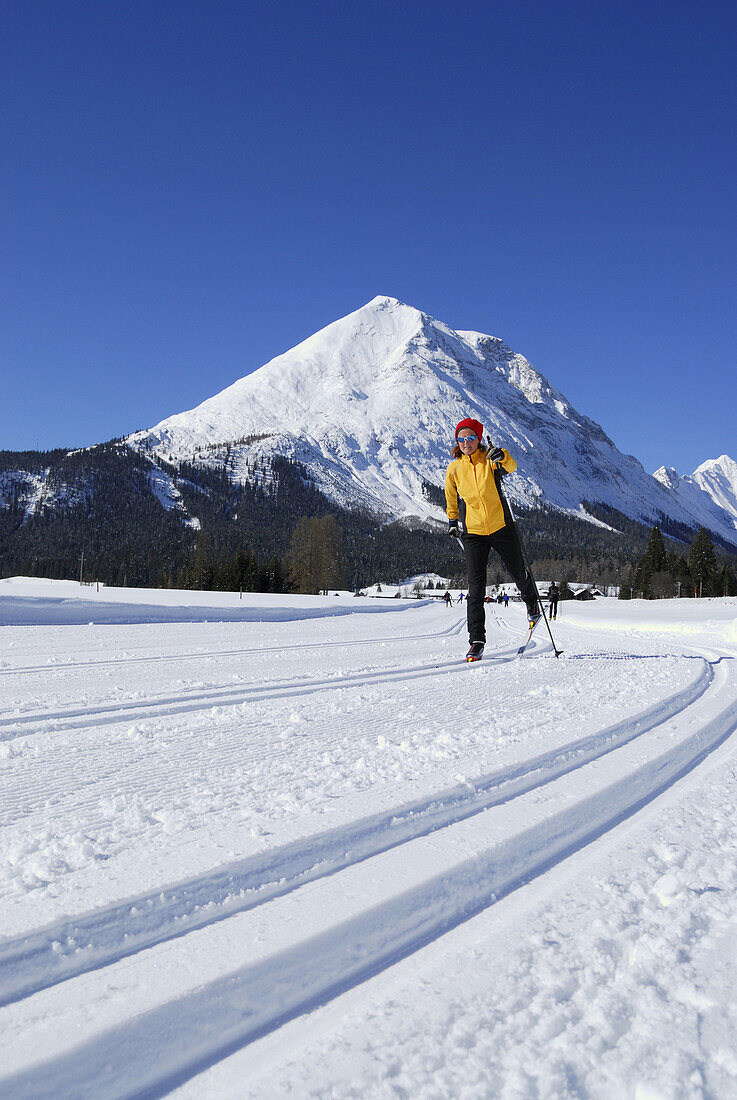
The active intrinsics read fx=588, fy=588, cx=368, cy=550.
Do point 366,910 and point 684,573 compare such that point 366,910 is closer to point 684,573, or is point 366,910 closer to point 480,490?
point 480,490

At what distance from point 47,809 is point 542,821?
130 centimetres

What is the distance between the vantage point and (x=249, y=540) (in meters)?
145

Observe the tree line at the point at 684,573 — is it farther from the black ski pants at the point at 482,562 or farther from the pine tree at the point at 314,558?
the black ski pants at the point at 482,562

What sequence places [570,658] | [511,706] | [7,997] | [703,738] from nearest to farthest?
[7,997] → [703,738] → [511,706] → [570,658]

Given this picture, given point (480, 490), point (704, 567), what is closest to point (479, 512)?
point (480, 490)

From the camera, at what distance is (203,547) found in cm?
7006

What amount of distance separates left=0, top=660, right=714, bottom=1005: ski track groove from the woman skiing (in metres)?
3.32

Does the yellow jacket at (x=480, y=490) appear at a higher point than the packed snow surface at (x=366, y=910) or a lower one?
higher

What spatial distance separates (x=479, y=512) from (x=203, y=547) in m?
68.1

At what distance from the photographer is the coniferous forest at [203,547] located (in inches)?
2537

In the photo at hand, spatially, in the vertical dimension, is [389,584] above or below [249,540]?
below

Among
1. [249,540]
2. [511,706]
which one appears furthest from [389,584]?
[511,706]

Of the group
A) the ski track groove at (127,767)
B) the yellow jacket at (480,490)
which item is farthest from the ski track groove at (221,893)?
the yellow jacket at (480,490)

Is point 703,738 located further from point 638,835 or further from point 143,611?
point 143,611
